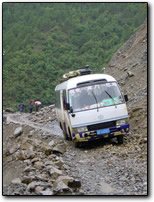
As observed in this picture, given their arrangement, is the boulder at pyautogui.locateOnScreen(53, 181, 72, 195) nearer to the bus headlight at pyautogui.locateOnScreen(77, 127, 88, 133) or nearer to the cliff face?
the bus headlight at pyautogui.locateOnScreen(77, 127, 88, 133)

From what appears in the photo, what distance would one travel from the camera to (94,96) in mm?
11844

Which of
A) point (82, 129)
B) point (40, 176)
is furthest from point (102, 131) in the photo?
point (40, 176)

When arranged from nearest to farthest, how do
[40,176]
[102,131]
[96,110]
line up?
[40,176]
[102,131]
[96,110]

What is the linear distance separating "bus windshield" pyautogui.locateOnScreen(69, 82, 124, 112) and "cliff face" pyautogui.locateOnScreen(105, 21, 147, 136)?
5.61 ft

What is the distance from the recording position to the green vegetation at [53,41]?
71881 mm

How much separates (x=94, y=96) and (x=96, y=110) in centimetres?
61

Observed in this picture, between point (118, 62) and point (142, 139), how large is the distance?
1719cm

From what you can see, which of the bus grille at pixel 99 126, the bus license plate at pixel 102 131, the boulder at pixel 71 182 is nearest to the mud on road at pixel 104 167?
the boulder at pixel 71 182

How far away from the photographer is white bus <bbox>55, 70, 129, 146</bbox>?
1134 cm

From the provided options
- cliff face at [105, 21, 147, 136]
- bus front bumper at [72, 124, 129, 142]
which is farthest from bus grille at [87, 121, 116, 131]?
cliff face at [105, 21, 147, 136]

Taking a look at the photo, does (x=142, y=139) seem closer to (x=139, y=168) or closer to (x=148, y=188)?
(x=139, y=168)

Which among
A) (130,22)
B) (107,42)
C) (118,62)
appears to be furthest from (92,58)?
(118,62)

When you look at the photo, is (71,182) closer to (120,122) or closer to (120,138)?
(120,122)

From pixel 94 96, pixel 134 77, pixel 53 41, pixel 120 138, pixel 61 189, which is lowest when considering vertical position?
pixel 61 189
